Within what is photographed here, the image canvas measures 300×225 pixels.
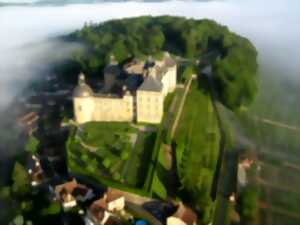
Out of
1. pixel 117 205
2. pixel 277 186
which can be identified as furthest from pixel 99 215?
pixel 277 186

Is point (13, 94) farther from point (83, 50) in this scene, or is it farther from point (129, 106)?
point (129, 106)

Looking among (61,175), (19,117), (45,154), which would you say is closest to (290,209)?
(61,175)

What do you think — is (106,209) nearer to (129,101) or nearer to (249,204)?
(249,204)

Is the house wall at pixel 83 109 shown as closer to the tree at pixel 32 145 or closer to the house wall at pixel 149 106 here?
the tree at pixel 32 145

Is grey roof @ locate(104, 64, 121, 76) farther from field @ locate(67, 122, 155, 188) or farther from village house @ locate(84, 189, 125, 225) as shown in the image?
village house @ locate(84, 189, 125, 225)

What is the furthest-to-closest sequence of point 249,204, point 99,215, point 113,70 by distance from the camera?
point 113,70, point 249,204, point 99,215

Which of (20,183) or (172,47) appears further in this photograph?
(172,47)

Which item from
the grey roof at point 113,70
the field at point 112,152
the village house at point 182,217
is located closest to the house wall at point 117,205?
the field at point 112,152
